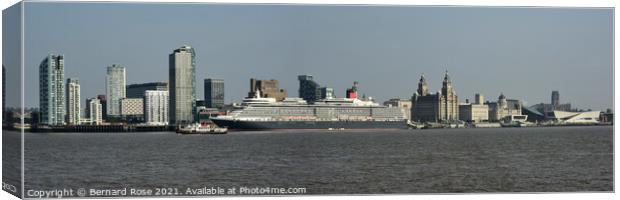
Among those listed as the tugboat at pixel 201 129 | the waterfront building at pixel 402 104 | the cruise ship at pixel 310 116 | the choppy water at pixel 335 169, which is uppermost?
the waterfront building at pixel 402 104

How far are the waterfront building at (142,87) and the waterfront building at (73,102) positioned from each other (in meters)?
0.87

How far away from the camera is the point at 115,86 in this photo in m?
17.2

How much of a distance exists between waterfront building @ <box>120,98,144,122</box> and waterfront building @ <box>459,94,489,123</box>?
17.6 feet

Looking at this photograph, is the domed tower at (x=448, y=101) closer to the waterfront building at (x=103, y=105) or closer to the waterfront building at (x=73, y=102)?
the waterfront building at (x=73, y=102)

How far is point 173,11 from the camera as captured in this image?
13477 millimetres

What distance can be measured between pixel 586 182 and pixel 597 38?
69.6 inches

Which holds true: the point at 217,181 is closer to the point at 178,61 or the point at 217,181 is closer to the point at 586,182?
the point at 178,61

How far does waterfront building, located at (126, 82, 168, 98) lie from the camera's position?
1673cm

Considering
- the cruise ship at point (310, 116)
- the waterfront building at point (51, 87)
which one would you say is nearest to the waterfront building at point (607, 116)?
the waterfront building at point (51, 87)

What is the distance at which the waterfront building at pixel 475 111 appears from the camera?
18.4 metres

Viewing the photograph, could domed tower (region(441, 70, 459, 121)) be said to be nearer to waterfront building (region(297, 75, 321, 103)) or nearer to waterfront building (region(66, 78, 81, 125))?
waterfront building (region(297, 75, 321, 103))

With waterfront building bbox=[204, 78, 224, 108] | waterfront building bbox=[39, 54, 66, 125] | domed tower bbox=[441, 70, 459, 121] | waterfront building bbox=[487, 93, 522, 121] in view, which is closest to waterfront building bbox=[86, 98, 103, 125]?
waterfront building bbox=[204, 78, 224, 108]

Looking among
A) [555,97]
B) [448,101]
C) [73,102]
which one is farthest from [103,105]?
[555,97]

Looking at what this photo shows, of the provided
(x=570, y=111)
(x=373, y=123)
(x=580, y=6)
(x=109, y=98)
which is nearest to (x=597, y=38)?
(x=580, y=6)
